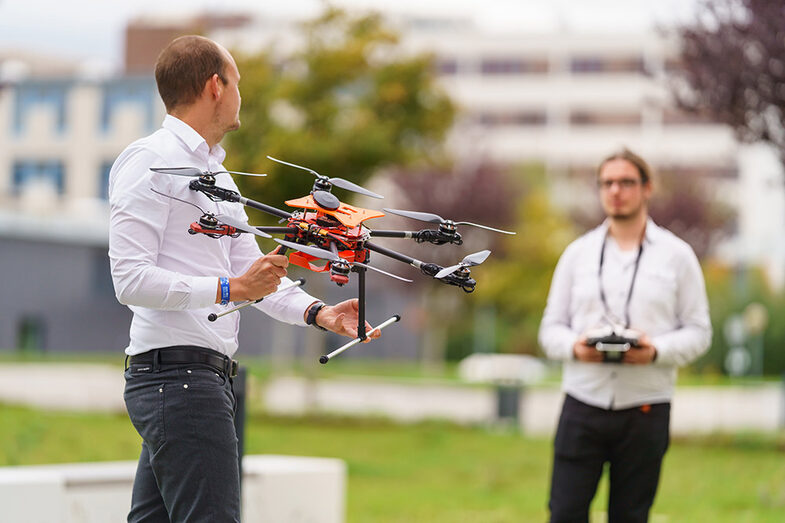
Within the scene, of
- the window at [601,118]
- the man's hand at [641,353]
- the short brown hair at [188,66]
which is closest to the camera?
the short brown hair at [188,66]

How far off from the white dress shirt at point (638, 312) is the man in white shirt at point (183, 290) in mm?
1896

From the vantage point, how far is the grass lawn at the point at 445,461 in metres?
9.40

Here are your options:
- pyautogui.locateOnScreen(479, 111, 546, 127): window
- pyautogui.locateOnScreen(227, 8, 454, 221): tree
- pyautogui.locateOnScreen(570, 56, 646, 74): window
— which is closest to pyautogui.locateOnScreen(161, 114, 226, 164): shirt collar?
pyautogui.locateOnScreen(227, 8, 454, 221): tree

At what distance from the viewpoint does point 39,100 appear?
140ft

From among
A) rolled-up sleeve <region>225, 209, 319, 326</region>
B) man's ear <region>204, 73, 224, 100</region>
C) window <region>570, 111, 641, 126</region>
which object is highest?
window <region>570, 111, 641, 126</region>

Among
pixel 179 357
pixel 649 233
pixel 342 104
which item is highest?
pixel 342 104

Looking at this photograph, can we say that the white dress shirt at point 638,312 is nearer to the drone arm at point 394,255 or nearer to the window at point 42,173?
the drone arm at point 394,255

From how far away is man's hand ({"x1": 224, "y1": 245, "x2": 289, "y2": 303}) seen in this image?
3145 mm

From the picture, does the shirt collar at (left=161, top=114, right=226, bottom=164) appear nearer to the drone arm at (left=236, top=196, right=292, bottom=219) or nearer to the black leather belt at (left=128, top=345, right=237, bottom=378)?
the drone arm at (left=236, top=196, right=292, bottom=219)

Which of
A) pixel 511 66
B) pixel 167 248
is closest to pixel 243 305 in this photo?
pixel 167 248

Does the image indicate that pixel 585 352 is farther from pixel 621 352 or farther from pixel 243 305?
pixel 243 305

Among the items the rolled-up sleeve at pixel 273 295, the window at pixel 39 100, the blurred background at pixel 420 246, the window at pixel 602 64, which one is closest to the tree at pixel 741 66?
the blurred background at pixel 420 246

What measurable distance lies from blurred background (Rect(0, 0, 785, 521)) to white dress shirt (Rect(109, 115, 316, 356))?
6.06 ft

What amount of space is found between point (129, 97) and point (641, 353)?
126 feet
